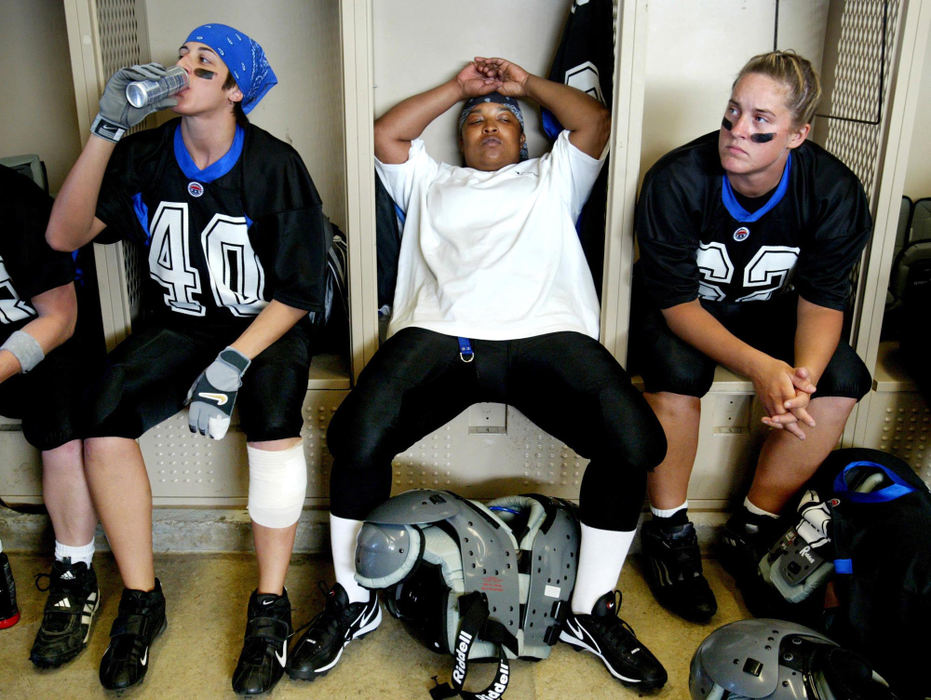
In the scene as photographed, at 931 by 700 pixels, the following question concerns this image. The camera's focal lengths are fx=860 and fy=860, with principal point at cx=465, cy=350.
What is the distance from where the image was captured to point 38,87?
226 cm

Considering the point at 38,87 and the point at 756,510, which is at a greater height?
the point at 38,87

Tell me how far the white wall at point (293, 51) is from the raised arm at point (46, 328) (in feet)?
2.32

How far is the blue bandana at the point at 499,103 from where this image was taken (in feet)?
7.07

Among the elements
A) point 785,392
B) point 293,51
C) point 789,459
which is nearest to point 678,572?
point 789,459

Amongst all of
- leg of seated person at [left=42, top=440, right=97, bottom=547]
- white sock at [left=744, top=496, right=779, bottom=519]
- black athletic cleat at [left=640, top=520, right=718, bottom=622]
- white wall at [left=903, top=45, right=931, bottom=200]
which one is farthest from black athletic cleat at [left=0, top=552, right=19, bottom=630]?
white wall at [left=903, top=45, right=931, bottom=200]

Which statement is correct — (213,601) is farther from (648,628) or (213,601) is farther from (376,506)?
(648,628)

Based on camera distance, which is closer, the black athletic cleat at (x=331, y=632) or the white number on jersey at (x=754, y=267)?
the black athletic cleat at (x=331, y=632)

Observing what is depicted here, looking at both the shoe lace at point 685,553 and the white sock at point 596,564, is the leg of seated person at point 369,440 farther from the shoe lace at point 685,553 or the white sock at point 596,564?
the shoe lace at point 685,553

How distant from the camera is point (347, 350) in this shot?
2246 mm

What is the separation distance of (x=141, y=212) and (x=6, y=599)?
2.82 feet

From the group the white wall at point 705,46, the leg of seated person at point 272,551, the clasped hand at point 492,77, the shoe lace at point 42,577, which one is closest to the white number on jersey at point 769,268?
the white wall at point 705,46

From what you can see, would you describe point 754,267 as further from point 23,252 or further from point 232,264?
point 23,252

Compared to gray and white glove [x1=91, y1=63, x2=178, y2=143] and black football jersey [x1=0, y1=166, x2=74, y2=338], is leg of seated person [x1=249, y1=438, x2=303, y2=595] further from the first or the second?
gray and white glove [x1=91, y1=63, x2=178, y2=143]

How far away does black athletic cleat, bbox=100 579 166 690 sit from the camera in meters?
1.62
